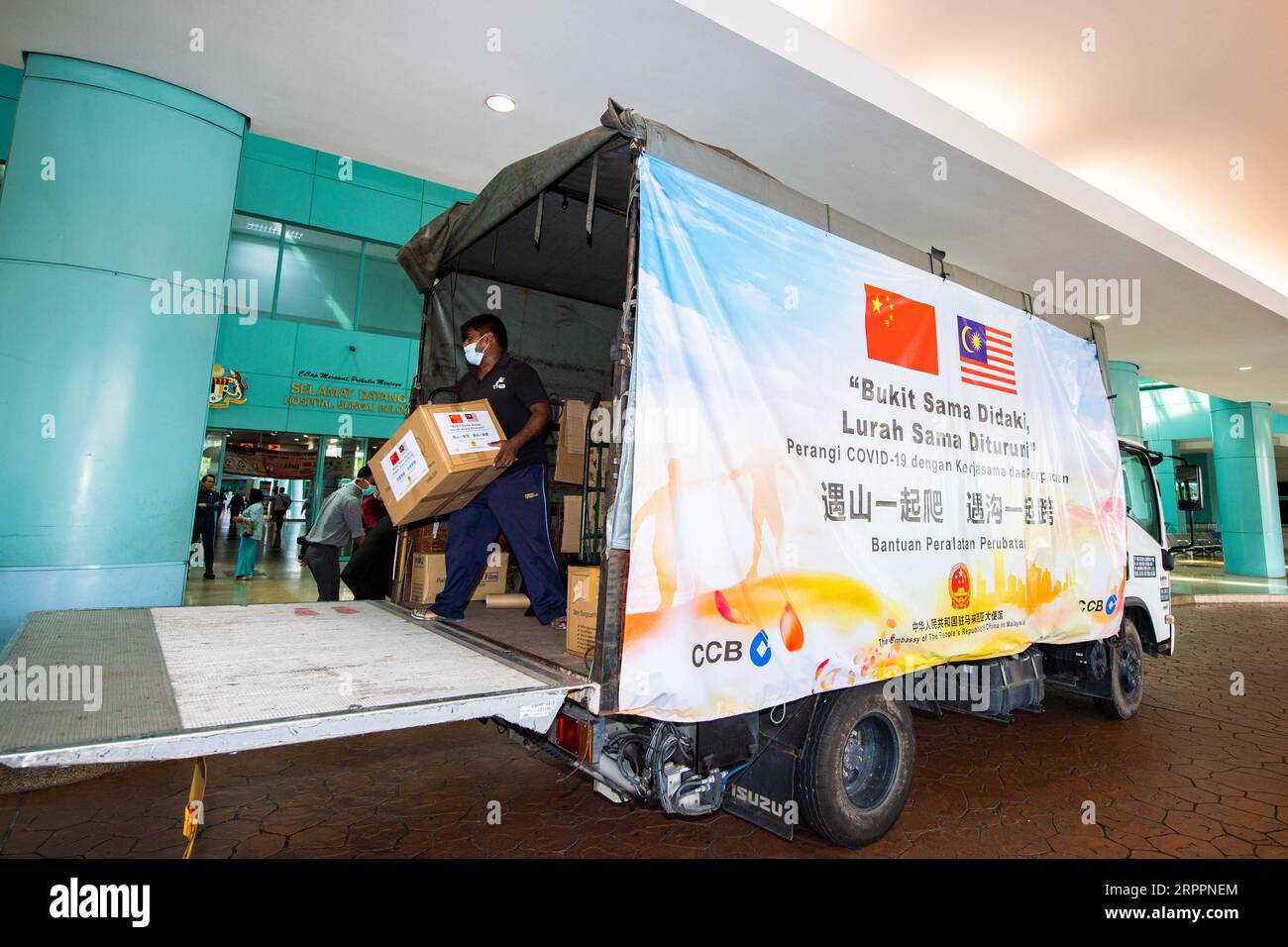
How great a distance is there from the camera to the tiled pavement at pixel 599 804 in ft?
10.7

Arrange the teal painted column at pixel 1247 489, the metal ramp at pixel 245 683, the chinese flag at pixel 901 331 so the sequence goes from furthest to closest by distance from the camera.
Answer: the teal painted column at pixel 1247 489 → the chinese flag at pixel 901 331 → the metal ramp at pixel 245 683

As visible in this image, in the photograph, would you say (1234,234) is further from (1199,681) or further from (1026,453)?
(1026,453)

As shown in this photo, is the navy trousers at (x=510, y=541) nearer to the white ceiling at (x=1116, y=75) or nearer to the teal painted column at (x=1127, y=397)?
the white ceiling at (x=1116, y=75)

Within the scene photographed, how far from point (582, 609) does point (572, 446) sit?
2338 mm

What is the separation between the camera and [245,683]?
7.39 feet

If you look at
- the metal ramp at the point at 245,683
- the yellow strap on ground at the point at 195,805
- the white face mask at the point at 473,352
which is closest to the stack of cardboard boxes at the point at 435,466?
the white face mask at the point at 473,352

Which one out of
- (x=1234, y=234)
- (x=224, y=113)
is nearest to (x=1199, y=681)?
(x=1234, y=234)

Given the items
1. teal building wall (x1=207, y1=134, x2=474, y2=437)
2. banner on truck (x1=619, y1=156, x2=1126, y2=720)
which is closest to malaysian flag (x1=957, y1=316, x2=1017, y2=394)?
banner on truck (x1=619, y1=156, x2=1126, y2=720)

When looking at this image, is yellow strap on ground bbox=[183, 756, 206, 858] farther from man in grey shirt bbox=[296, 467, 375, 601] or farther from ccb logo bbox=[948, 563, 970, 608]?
man in grey shirt bbox=[296, 467, 375, 601]

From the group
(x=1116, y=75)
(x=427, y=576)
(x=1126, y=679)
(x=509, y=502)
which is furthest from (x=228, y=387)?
(x=1116, y=75)

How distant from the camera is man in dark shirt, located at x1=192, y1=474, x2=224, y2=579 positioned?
11102 millimetres

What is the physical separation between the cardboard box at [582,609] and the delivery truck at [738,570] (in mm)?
17

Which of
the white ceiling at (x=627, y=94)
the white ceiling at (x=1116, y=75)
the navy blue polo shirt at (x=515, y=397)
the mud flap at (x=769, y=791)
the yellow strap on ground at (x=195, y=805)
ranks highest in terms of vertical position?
the white ceiling at (x=1116, y=75)

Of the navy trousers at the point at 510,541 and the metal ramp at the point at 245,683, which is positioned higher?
the navy trousers at the point at 510,541
